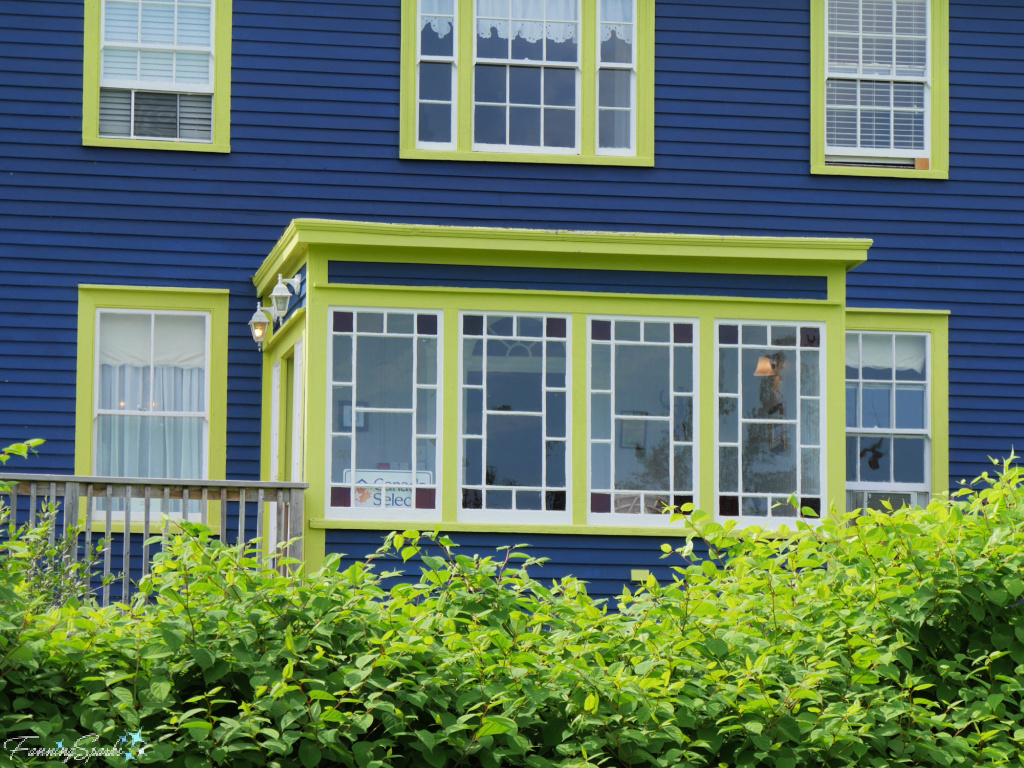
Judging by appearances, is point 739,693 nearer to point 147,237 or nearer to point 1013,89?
point 147,237

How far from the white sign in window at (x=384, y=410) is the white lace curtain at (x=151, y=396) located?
254 centimetres

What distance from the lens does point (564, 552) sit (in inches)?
345

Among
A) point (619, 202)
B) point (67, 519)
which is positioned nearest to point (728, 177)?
point (619, 202)

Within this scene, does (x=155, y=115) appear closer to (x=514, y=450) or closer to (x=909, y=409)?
(x=514, y=450)

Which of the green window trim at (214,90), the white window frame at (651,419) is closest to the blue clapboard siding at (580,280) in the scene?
the white window frame at (651,419)

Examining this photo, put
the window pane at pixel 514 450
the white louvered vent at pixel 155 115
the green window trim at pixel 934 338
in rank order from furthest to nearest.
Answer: the green window trim at pixel 934 338 → the white louvered vent at pixel 155 115 → the window pane at pixel 514 450

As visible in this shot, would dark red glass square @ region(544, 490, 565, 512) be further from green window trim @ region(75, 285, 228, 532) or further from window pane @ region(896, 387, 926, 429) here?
window pane @ region(896, 387, 926, 429)

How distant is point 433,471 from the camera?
8.49 meters

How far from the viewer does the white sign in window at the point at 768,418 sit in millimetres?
8711

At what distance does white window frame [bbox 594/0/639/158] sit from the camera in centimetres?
1105

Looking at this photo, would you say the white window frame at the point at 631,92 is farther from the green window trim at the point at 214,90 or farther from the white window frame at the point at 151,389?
the white window frame at the point at 151,389

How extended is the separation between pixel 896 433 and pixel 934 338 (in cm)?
96

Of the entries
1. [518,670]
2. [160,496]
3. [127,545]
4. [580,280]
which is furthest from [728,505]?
[518,670]

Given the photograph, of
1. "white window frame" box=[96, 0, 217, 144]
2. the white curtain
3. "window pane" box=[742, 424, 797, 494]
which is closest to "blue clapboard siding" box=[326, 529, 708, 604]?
"window pane" box=[742, 424, 797, 494]
